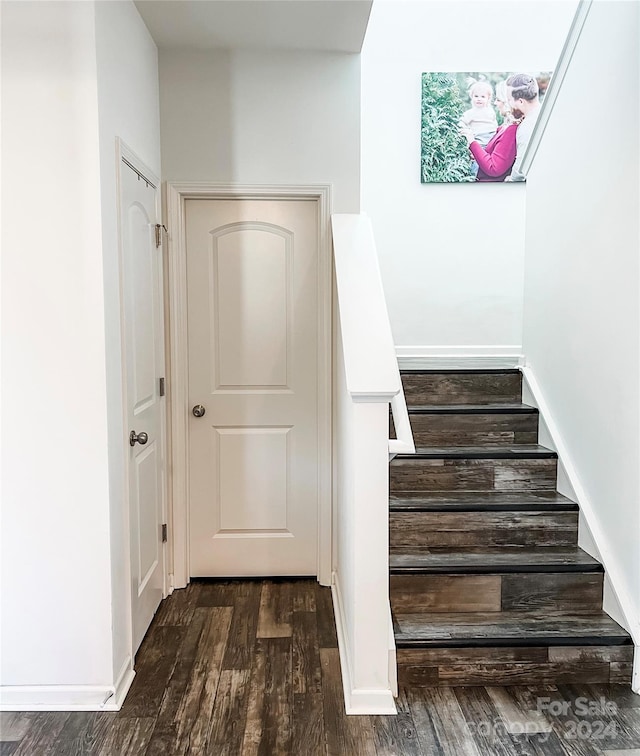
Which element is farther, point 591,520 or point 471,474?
point 471,474

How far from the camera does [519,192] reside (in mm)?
4074

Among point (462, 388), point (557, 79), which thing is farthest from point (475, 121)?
point (462, 388)

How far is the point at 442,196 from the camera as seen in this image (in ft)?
13.3

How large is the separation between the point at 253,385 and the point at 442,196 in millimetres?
1974

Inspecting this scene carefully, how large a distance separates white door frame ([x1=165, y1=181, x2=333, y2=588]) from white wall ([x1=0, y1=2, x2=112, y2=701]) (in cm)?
95

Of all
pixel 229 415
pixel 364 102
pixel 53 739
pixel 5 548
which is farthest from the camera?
pixel 364 102

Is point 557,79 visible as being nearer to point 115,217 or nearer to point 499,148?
point 499,148

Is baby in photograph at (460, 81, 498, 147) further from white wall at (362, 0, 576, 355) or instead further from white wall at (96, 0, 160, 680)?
white wall at (96, 0, 160, 680)

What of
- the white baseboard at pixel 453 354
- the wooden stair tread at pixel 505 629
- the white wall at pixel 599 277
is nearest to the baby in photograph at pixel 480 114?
the white wall at pixel 599 277

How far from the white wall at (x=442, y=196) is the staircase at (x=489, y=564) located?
1.11 metres

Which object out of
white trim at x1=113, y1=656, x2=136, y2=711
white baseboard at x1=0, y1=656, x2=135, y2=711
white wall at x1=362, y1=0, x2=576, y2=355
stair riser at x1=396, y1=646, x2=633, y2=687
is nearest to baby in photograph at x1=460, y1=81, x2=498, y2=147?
white wall at x1=362, y1=0, x2=576, y2=355

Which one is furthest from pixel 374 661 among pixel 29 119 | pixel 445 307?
pixel 445 307

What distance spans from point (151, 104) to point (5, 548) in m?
1.91

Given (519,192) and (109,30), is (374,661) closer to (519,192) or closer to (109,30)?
(109,30)
